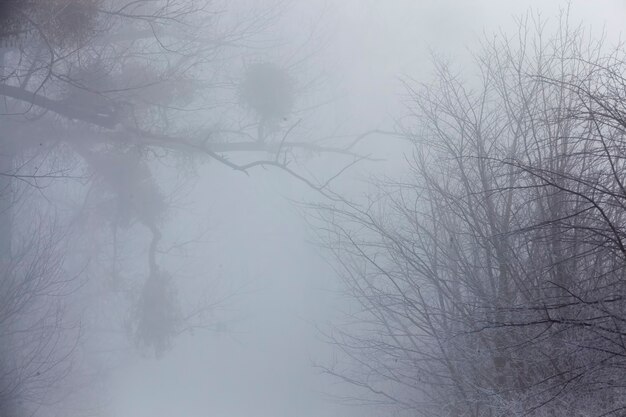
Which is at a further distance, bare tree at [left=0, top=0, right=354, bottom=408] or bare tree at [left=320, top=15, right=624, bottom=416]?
bare tree at [left=0, top=0, right=354, bottom=408]

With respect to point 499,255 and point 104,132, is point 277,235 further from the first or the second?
point 499,255

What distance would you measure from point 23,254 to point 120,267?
461 centimetres

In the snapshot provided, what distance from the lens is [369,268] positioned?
8688 millimetres

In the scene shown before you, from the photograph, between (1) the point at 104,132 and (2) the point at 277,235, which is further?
(2) the point at 277,235

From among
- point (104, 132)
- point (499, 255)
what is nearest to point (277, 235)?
point (104, 132)

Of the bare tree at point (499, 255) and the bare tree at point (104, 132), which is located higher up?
the bare tree at point (104, 132)

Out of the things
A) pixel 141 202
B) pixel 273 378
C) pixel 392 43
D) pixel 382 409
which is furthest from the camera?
pixel 392 43

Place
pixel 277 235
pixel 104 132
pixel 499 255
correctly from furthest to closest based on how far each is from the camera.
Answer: pixel 277 235 < pixel 104 132 < pixel 499 255

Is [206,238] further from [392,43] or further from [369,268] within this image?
[369,268]

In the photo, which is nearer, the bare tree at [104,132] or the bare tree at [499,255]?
the bare tree at [499,255]

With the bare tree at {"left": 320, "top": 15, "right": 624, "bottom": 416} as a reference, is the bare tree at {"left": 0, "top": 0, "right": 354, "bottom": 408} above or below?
above

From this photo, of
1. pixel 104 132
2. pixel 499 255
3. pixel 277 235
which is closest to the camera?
pixel 499 255

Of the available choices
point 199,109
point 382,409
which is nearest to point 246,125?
point 199,109

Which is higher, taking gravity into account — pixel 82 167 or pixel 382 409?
pixel 82 167
